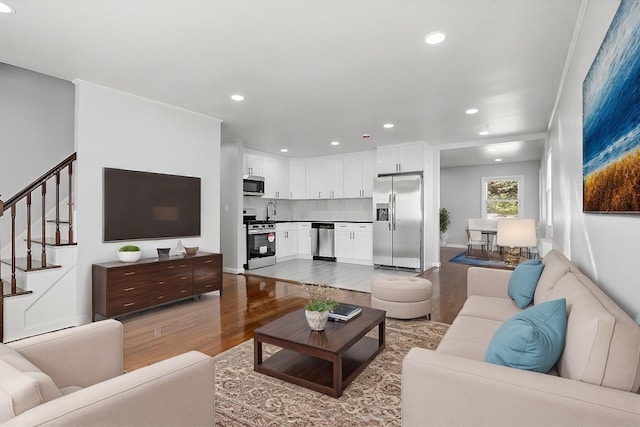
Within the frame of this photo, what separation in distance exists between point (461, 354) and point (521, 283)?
112 cm

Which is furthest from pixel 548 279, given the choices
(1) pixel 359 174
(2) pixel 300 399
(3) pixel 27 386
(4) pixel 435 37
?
(1) pixel 359 174

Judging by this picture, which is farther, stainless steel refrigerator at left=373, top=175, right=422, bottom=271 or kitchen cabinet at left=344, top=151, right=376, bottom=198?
kitchen cabinet at left=344, top=151, right=376, bottom=198

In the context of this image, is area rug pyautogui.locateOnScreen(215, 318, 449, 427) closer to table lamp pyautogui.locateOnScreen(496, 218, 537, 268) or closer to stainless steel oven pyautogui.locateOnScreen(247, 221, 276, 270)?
table lamp pyautogui.locateOnScreen(496, 218, 537, 268)

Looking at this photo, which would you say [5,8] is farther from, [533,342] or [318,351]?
[533,342]

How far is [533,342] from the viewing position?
1.26m

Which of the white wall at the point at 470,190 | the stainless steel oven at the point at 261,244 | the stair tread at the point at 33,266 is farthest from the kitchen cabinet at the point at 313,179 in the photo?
the stair tread at the point at 33,266

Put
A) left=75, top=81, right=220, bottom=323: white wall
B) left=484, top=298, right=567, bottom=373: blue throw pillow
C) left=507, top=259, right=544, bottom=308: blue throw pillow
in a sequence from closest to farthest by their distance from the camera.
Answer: left=484, top=298, right=567, bottom=373: blue throw pillow
left=507, top=259, right=544, bottom=308: blue throw pillow
left=75, top=81, right=220, bottom=323: white wall

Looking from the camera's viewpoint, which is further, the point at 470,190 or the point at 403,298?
the point at 470,190

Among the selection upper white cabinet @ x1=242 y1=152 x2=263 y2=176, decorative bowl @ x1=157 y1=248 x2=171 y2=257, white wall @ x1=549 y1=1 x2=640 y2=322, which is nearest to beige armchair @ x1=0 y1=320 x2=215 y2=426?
white wall @ x1=549 y1=1 x2=640 y2=322

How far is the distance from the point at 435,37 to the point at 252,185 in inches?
199

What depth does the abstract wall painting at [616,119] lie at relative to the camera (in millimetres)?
1320

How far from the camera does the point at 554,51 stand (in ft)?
9.39

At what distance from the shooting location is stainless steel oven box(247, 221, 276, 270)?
6.59m

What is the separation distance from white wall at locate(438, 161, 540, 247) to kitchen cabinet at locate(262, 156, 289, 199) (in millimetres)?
5518
